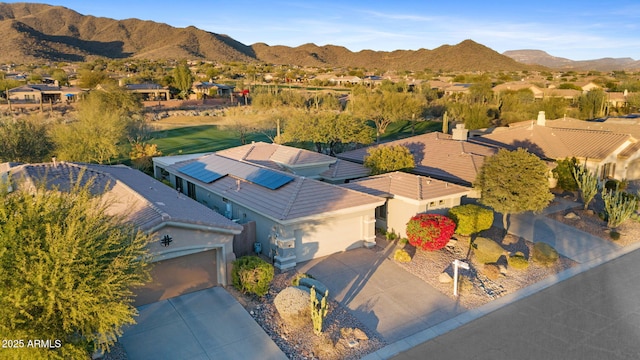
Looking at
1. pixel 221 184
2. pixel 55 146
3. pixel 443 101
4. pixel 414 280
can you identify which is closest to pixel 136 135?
pixel 55 146

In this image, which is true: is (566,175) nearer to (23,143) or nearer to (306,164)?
(306,164)

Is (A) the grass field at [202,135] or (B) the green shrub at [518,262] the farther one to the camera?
(A) the grass field at [202,135]

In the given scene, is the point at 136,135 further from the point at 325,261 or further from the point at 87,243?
the point at 87,243

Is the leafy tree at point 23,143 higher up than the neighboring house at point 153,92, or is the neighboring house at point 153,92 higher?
the neighboring house at point 153,92

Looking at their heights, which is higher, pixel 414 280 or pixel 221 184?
pixel 221 184

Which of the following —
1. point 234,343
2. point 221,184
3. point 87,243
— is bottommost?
point 234,343

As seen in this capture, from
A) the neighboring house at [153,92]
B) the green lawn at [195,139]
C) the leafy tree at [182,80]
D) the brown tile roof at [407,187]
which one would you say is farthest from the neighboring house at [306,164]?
the leafy tree at [182,80]

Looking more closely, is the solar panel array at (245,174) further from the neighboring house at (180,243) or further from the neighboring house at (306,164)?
the neighboring house at (180,243)
